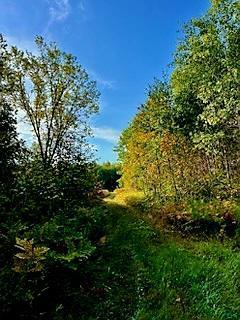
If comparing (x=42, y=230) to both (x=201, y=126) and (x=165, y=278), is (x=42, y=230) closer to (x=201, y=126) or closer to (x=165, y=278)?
(x=165, y=278)

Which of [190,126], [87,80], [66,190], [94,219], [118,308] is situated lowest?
[118,308]

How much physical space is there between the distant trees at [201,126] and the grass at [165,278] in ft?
17.5

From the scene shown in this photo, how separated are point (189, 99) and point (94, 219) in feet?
46.9

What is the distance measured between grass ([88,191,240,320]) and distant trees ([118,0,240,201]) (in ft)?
17.5

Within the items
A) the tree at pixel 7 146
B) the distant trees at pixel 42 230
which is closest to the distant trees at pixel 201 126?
the distant trees at pixel 42 230

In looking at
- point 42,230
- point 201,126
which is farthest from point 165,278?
point 201,126

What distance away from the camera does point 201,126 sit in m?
22.1

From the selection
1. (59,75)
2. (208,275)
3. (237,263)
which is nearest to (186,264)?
(208,275)

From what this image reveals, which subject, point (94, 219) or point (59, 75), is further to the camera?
point (59, 75)

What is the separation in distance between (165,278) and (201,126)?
15.2 m

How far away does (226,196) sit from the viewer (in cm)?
1455

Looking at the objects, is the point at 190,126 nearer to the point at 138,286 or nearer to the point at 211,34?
the point at 211,34

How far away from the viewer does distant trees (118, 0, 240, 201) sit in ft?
54.0

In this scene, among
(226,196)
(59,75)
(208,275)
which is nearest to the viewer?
(208,275)
